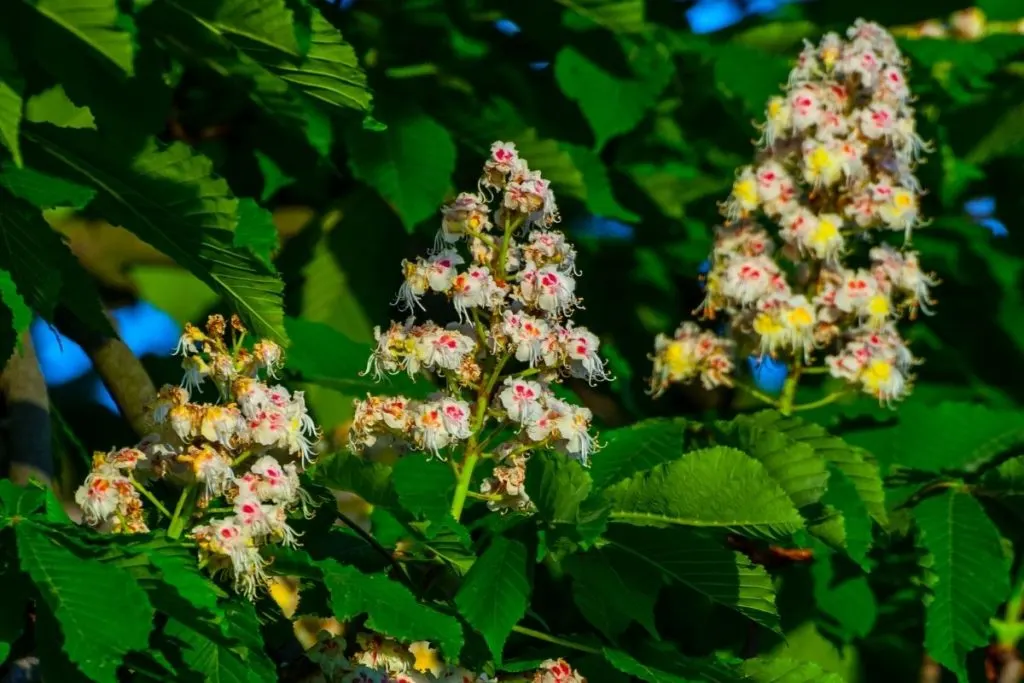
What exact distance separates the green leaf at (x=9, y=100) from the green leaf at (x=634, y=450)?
0.94 meters

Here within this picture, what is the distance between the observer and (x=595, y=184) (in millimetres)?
3441

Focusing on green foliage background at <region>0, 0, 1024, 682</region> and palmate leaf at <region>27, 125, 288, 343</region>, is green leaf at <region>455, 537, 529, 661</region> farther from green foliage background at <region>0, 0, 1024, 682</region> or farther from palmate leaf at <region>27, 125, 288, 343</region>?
palmate leaf at <region>27, 125, 288, 343</region>

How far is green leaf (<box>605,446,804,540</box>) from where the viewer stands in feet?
6.97

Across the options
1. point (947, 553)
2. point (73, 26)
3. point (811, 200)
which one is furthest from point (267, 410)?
point (811, 200)

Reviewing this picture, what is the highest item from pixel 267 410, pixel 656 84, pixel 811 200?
pixel 656 84

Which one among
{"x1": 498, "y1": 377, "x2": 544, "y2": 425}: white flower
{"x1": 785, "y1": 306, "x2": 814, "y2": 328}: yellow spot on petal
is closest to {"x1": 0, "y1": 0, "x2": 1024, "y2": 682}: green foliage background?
{"x1": 498, "y1": 377, "x2": 544, "y2": 425}: white flower

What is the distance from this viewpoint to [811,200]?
3.22 m

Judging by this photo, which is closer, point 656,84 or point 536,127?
point 656,84

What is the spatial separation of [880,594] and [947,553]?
0.72 m

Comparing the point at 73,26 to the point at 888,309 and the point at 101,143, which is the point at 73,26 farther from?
the point at 888,309

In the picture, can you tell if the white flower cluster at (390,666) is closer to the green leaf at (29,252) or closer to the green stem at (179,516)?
the green stem at (179,516)

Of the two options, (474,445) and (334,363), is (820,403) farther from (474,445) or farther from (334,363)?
(474,445)

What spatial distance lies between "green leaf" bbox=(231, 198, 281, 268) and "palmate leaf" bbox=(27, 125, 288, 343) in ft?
0.47

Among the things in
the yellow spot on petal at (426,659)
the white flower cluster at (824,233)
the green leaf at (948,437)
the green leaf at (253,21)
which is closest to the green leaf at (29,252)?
the green leaf at (253,21)
